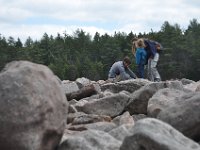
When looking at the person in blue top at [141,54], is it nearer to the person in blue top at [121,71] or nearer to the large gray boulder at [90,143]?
the person in blue top at [121,71]

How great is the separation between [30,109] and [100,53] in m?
119

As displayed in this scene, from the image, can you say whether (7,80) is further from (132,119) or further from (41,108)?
(132,119)

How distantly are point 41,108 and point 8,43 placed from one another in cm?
11600

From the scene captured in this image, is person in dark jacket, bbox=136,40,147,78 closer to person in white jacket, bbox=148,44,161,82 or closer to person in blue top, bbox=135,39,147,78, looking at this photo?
person in blue top, bbox=135,39,147,78

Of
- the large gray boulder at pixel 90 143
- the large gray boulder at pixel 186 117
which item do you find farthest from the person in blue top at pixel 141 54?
the large gray boulder at pixel 90 143

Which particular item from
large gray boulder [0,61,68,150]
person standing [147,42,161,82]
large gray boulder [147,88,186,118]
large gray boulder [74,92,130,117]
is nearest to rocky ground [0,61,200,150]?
large gray boulder [0,61,68,150]

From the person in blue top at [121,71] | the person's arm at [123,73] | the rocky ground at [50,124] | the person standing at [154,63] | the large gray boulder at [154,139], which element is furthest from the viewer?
the person in blue top at [121,71]

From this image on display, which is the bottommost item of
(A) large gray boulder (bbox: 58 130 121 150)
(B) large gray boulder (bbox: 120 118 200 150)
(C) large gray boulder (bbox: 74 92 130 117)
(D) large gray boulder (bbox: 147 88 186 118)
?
(C) large gray boulder (bbox: 74 92 130 117)

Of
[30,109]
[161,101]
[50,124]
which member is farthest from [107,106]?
[30,109]

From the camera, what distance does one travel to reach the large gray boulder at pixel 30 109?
6.50 meters

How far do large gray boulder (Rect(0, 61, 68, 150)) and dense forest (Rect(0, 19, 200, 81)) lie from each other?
68144 millimetres

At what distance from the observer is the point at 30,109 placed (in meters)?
6.55

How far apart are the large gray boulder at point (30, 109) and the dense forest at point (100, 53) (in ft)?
224

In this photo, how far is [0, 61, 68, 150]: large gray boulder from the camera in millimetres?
6496
